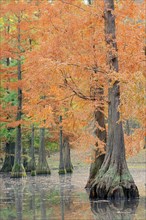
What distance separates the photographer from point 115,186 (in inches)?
718

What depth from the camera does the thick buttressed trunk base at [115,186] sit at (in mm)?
18062

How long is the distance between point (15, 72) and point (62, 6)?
1682 cm

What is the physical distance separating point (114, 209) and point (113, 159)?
4379 mm

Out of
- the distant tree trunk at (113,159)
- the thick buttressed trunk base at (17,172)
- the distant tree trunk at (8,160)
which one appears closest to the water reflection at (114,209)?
the distant tree trunk at (113,159)

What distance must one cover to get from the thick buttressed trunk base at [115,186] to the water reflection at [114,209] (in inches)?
31.7

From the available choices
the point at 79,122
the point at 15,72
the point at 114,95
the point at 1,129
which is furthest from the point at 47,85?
the point at 1,129

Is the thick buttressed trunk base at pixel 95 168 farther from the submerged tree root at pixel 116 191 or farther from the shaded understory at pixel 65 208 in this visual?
the submerged tree root at pixel 116 191

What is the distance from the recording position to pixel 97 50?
2158 centimetres

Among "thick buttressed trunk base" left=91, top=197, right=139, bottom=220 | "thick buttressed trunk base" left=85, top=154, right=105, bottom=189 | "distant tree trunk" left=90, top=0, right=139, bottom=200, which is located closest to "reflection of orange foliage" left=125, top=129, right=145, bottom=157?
"distant tree trunk" left=90, top=0, right=139, bottom=200

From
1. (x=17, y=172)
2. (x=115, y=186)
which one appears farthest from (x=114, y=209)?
(x=17, y=172)

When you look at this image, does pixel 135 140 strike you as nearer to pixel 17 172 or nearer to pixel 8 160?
pixel 17 172

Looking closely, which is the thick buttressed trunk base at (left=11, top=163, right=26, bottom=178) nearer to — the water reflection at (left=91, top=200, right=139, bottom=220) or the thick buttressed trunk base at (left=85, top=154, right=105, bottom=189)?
the thick buttressed trunk base at (left=85, top=154, right=105, bottom=189)

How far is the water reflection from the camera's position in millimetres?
13234

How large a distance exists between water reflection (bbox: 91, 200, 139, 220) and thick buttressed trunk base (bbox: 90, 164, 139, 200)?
0.81 meters
